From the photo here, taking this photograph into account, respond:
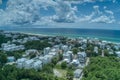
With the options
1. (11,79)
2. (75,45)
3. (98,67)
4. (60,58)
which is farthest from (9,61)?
(75,45)

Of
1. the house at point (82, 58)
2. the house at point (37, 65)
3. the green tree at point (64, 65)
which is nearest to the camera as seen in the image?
the house at point (37, 65)

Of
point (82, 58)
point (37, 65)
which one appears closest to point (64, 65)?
point (37, 65)

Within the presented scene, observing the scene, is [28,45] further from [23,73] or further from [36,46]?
[23,73]

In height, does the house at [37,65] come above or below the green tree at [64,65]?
above

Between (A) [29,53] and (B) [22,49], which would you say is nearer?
(A) [29,53]

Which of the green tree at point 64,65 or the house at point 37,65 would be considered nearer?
the house at point 37,65

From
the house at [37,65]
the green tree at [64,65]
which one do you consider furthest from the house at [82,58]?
the house at [37,65]

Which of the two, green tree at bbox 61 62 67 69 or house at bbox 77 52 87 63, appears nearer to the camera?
green tree at bbox 61 62 67 69

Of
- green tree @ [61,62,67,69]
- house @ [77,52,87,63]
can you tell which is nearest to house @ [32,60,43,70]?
green tree @ [61,62,67,69]

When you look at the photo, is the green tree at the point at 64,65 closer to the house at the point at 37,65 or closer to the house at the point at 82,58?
the house at the point at 37,65

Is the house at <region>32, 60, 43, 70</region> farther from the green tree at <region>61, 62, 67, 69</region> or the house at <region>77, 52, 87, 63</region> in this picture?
the house at <region>77, 52, 87, 63</region>

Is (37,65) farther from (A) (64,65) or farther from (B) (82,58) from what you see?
(B) (82,58)
